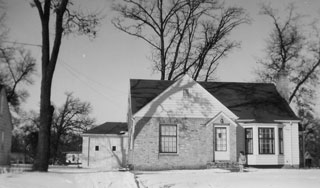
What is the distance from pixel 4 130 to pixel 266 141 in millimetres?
22653

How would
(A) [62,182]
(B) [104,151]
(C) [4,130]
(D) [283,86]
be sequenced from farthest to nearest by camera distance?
(B) [104,151] < (C) [4,130] < (D) [283,86] < (A) [62,182]

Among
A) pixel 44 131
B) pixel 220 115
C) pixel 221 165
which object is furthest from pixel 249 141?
pixel 44 131

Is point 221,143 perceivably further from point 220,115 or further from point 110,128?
point 110,128

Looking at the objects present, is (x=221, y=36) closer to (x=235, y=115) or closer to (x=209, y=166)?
(x=235, y=115)

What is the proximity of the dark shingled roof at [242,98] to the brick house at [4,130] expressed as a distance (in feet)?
43.0

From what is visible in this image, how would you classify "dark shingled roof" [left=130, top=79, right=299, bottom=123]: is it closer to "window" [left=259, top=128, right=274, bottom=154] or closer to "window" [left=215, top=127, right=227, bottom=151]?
"window" [left=259, top=128, right=274, bottom=154]

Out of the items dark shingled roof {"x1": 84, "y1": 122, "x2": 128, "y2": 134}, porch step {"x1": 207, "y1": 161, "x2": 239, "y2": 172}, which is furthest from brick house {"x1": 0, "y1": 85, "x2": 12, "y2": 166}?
porch step {"x1": 207, "y1": 161, "x2": 239, "y2": 172}

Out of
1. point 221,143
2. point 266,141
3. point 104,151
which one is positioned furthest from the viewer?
point 104,151

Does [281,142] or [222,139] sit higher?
[222,139]

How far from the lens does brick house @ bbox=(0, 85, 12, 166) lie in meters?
36.8

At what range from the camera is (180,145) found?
27.5 meters

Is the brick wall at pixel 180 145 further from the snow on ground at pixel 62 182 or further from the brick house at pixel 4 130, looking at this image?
the brick house at pixel 4 130

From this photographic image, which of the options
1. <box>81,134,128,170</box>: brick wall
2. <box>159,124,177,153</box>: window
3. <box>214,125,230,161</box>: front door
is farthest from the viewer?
<box>81,134,128,170</box>: brick wall

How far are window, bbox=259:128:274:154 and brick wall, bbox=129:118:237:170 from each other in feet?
6.95
